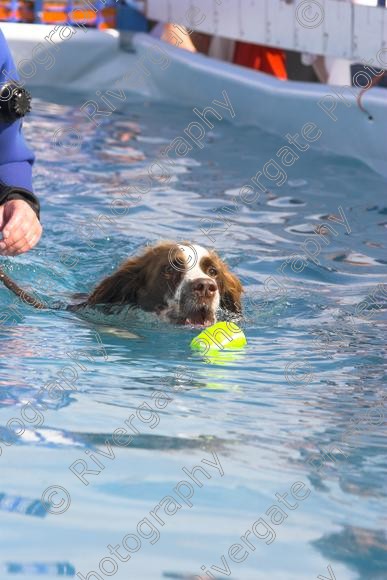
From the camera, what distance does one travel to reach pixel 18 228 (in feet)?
15.0

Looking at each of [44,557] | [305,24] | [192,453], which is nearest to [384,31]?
[305,24]

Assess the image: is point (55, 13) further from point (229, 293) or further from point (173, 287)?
point (173, 287)

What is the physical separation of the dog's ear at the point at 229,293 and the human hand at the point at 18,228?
3.84ft

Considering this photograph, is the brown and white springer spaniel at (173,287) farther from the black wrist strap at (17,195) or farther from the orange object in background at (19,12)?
the orange object in background at (19,12)

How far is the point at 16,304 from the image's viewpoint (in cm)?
558

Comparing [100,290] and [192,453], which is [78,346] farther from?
[192,453]

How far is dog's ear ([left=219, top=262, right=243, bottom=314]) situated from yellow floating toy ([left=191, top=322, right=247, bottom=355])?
47 cm

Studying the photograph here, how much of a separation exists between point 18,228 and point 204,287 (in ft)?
3.49

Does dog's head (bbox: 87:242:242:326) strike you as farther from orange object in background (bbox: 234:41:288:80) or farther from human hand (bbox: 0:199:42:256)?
orange object in background (bbox: 234:41:288:80)

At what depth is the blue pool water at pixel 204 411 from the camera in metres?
3.09

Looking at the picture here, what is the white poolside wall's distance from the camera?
9.10 m

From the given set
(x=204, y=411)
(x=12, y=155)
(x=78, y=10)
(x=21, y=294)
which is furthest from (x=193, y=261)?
(x=78, y=10)

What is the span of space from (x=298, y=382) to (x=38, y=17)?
9607mm

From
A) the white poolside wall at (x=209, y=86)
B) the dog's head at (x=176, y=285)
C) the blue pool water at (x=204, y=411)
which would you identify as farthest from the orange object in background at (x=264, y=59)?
the dog's head at (x=176, y=285)
